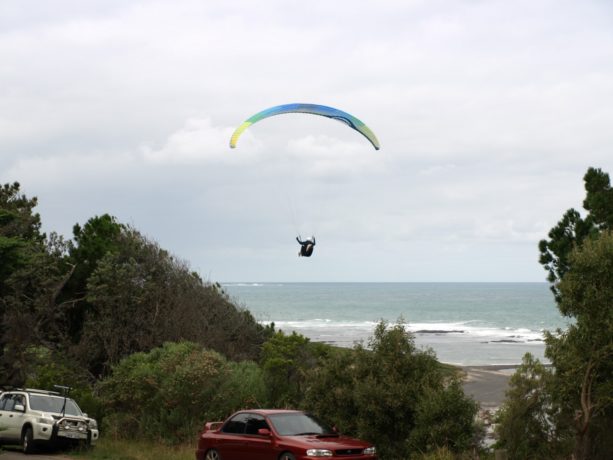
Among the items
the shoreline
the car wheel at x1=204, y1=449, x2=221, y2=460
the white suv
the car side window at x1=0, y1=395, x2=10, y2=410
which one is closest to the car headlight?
the car wheel at x1=204, y1=449, x2=221, y2=460

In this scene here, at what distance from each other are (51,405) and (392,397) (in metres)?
10.1

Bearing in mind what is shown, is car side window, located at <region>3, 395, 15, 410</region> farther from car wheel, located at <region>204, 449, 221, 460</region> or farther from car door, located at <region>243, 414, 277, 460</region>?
car door, located at <region>243, 414, 277, 460</region>

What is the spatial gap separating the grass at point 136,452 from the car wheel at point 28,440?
3.37 ft

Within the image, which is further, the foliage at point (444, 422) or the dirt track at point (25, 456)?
the dirt track at point (25, 456)

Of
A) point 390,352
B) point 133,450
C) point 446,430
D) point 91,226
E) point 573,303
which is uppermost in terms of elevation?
point 91,226

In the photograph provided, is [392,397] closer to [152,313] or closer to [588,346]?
[588,346]

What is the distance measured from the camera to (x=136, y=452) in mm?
22047

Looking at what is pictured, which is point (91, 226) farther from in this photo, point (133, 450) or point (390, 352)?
point (390, 352)

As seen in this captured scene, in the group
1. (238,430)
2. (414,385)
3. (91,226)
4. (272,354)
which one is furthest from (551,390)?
(91,226)

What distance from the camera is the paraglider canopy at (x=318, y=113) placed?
2761 cm

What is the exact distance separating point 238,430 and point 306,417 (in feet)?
4.94

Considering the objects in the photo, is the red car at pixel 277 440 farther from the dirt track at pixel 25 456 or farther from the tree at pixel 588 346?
the dirt track at pixel 25 456

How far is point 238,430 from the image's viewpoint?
1795cm

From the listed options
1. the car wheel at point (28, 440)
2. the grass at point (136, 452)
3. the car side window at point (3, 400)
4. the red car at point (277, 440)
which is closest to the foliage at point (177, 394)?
the grass at point (136, 452)
